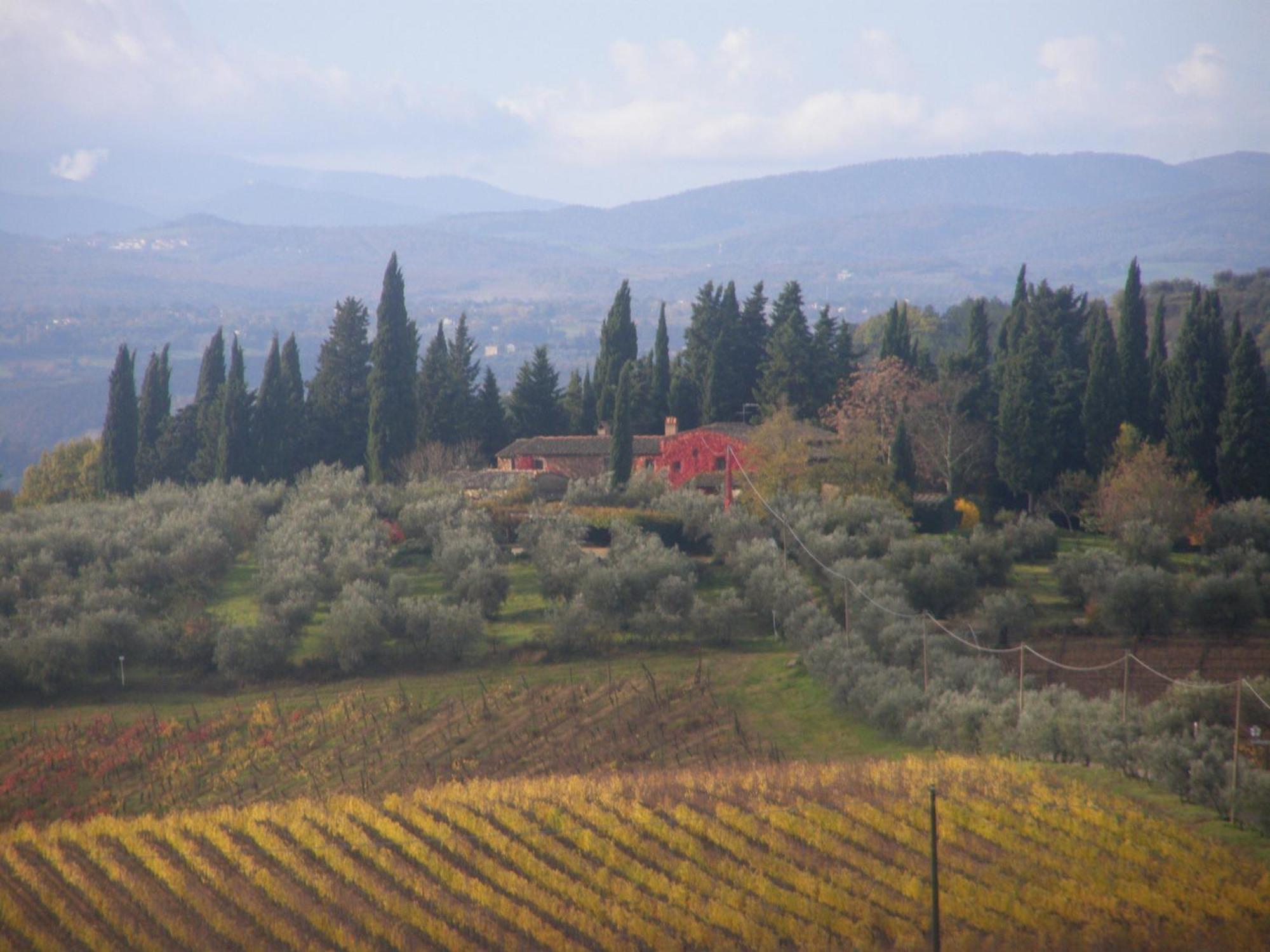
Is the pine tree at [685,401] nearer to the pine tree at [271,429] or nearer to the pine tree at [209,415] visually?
the pine tree at [271,429]

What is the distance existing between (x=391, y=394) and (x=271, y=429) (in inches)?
179

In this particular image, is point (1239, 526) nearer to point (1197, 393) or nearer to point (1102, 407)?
point (1197, 393)

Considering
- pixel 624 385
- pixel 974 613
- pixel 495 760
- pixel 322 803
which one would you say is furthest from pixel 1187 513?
pixel 322 803

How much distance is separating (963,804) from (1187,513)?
2422cm

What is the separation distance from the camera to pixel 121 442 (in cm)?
5347

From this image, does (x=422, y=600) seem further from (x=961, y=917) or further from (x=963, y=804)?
(x=961, y=917)

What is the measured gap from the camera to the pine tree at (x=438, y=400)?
5231 centimetres

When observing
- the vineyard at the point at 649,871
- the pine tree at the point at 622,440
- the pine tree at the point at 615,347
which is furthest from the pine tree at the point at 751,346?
the vineyard at the point at 649,871

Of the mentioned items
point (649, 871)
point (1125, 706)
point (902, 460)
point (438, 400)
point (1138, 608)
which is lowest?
point (649, 871)

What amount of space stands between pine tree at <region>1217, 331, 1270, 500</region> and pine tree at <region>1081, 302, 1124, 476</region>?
3790mm

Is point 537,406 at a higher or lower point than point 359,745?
higher

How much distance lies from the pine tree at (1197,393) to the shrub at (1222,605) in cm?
1298

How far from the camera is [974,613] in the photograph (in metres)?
34.1

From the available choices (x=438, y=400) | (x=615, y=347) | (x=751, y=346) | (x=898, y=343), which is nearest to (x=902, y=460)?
(x=898, y=343)
